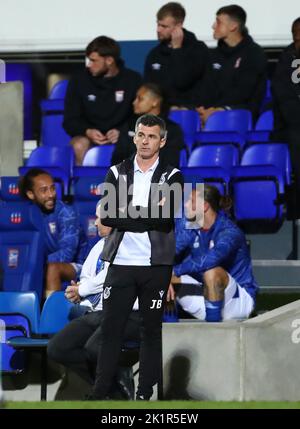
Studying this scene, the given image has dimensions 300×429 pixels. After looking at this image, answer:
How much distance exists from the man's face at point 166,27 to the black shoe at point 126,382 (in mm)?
4747

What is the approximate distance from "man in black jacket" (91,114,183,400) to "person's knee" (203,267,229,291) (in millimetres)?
1280

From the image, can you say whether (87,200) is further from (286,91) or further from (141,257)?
(141,257)

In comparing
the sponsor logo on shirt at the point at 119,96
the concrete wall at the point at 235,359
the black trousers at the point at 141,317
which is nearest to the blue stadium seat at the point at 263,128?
the sponsor logo on shirt at the point at 119,96

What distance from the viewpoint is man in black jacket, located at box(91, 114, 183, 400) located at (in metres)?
7.13

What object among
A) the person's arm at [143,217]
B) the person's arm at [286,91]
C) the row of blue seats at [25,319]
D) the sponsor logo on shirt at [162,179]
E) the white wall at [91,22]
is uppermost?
the white wall at [91,22]

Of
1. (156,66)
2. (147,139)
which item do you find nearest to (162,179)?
(147,139)

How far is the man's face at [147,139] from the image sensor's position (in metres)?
7.17

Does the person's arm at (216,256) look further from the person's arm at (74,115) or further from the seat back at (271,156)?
the person's arm at (74,115)

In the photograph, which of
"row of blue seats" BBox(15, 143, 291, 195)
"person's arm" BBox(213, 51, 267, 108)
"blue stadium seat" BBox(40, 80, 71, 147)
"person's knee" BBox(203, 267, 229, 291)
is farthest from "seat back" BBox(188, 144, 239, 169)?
"person's knee" BBox(203, 267, 229, 291)

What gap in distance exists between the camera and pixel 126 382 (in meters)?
7.64

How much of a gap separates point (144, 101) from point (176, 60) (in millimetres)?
932

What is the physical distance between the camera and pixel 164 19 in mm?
11812
